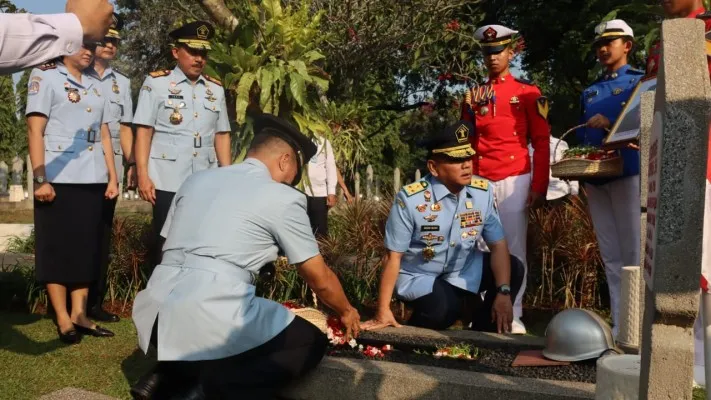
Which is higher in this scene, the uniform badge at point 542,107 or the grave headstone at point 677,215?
the uniform badge at point 542,107

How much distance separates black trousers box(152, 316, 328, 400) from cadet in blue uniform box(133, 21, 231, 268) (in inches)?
66.7

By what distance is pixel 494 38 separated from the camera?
4773 millimetres

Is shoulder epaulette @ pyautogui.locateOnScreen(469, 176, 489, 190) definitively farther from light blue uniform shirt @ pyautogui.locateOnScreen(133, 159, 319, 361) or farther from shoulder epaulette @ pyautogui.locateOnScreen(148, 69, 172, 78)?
shoulder epaulette @ pyautogui.locateOnScreen(148, 69, 172, 78)

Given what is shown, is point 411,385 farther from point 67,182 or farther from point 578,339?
point 67,182

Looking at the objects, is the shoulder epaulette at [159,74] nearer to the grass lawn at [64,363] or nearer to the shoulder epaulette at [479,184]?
the grass lawn at [64,363]

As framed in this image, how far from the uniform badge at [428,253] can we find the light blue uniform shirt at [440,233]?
0.02 metres

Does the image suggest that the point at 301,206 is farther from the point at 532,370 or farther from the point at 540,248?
the point at 540,248

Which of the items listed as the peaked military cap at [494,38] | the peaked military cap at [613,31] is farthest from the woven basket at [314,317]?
the peaked military cap at [613,31]

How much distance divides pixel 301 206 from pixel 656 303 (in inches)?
66.2

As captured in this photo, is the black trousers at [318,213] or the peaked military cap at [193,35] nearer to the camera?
the peaked military cap at [193,35]

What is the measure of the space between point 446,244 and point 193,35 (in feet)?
6.81

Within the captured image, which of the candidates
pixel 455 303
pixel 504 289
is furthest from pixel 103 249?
pixel 504 289

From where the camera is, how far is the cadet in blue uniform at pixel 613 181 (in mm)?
4375

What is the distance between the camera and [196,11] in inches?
591
